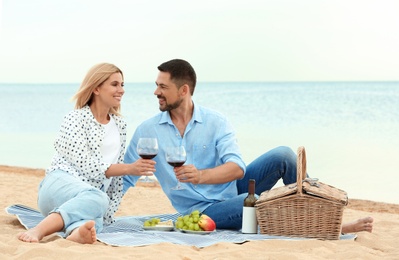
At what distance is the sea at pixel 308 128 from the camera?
1412 cm

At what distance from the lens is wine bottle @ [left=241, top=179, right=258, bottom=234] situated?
5363 millimetres

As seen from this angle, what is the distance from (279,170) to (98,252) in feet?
6.10

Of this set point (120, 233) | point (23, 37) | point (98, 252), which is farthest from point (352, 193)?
point (23, 37)

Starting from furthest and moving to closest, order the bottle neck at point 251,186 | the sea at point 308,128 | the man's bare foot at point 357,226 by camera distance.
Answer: the sea at point 308,128 < the man's bare foot at point 357,226 < the bottle neck at point 251,186

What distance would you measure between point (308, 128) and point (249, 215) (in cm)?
1975

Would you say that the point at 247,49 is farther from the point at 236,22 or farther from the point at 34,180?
the point at 34,180

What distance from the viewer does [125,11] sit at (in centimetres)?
3878

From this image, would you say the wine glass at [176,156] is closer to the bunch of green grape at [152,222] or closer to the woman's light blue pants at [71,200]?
the woman's light blue pants at [71,200]

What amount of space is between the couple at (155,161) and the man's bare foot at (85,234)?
130 millimetres

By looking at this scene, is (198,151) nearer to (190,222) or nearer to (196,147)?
(196,147)

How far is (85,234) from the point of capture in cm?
468

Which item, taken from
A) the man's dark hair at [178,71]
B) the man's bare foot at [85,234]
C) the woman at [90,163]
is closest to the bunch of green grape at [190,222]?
the woman at [90,163]

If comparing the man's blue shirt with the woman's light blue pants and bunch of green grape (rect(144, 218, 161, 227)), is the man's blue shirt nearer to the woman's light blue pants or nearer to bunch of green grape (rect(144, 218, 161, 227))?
bunch of green grape (rect(144, 218, 161, 227))

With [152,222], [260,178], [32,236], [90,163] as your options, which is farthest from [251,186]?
[32,236]
